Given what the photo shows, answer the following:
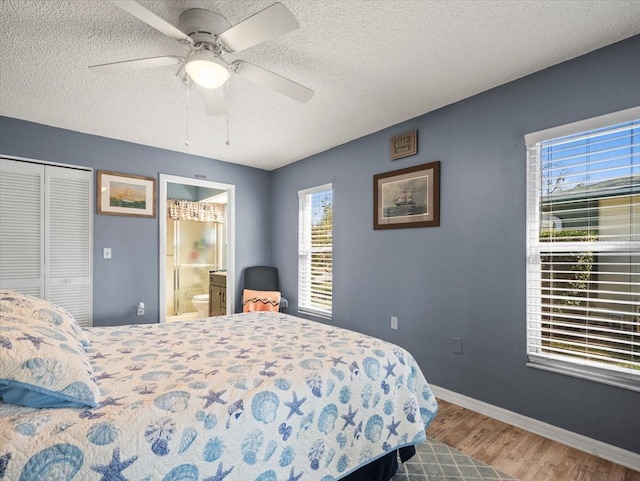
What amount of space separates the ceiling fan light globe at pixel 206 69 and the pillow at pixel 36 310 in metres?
1.42

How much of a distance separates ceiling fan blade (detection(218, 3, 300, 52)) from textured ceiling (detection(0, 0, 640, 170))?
8.4 inches

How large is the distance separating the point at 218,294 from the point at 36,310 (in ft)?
12.8

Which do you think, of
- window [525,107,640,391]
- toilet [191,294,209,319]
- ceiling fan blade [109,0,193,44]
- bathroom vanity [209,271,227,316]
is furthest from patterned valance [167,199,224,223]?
window [525,107,640,391]

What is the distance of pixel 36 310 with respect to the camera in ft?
5.14

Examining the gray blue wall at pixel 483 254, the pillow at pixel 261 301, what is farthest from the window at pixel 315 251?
the gray blue wall at pixel 483 254

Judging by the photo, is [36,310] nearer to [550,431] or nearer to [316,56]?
[316,56]

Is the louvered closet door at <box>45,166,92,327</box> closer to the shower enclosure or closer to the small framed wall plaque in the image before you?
the shower enclosure

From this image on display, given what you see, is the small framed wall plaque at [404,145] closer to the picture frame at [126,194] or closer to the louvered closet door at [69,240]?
the picture frame at [126,194]

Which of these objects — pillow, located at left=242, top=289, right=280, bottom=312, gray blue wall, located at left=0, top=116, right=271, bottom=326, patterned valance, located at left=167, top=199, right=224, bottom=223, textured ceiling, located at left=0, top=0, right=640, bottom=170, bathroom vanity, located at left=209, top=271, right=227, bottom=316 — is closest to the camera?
textured ceiling, located at left=0, top=0, right=640, bottom=170

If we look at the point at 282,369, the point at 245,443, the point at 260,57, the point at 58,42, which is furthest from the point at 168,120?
the point at 245,443

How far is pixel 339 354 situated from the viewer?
1748mm

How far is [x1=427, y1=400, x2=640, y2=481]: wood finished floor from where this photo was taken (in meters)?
1.92

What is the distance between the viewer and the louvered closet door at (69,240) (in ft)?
10.9

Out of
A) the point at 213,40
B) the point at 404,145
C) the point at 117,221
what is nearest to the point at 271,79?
the point at 213,40
